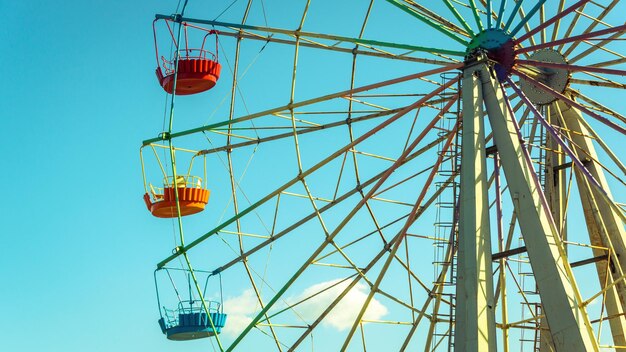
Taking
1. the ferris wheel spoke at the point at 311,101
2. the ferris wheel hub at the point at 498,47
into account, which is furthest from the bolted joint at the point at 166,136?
the ferris wheel hub at the point at 498,47

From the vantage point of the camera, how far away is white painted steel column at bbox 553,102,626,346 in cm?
2395

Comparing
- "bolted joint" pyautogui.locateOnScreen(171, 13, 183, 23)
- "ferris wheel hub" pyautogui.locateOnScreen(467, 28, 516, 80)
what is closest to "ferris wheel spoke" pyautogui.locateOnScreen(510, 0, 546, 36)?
"ferris wheel hub" pyautogui.locateOnScreen(467, 28, 516, 80)

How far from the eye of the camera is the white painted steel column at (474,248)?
18844 millimetres

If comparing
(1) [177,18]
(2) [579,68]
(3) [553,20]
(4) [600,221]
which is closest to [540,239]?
(2) [579,68]

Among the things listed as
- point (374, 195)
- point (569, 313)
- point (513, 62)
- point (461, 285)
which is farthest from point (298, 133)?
Result: point (569, 313)

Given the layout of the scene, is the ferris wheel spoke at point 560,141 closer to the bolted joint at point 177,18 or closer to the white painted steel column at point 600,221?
the white painted steel column at point 600,221

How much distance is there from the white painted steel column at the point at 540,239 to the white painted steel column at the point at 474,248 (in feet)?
1.41

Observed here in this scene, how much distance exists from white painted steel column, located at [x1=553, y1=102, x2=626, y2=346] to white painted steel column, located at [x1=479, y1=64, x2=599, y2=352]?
3.87 m

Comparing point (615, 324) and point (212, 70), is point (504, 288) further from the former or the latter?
point (212, 70)

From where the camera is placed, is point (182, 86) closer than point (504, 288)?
No

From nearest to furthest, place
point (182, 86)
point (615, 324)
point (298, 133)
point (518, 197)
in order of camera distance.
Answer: point (518, 197) < point (615, 324) < point (298, 133) < point (182, 86)

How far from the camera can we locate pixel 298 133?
25.8 m

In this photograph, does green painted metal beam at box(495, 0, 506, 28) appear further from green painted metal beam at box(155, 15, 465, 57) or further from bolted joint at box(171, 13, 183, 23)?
bolted joint at box(171, 13, 183, 23)

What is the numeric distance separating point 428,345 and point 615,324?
396 cm
